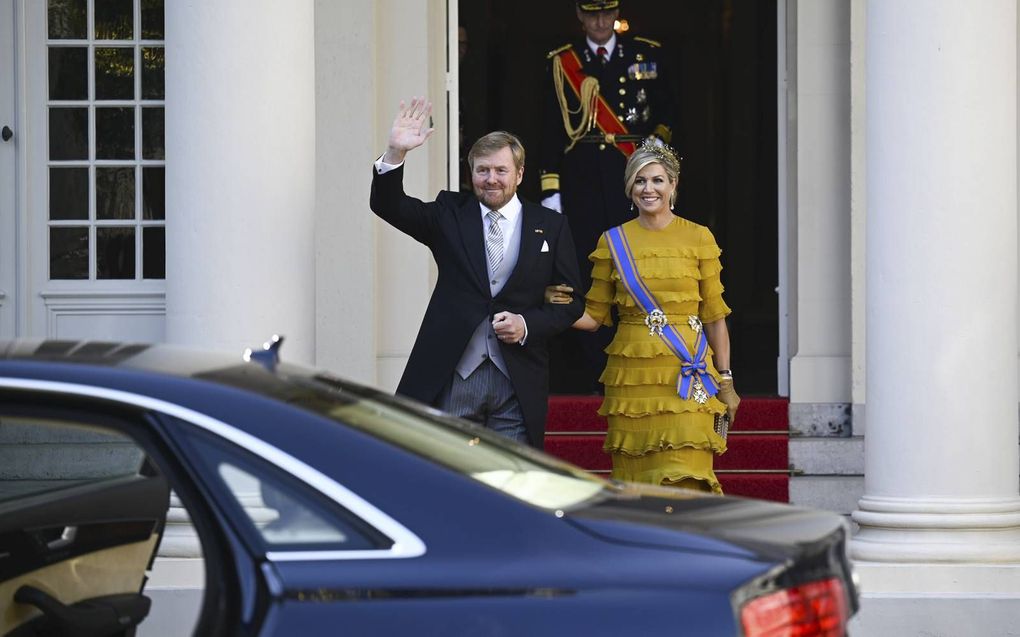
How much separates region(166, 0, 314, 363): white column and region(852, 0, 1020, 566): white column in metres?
2.57

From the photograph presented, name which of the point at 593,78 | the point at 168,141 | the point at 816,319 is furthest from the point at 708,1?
the point at 168,141

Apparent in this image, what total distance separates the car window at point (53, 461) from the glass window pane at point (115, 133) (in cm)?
599

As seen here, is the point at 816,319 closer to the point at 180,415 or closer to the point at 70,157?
the point at 70,157

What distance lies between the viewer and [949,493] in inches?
278

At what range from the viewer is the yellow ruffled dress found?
6.99 meters

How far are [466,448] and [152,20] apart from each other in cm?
733

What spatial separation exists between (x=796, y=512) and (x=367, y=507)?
101 cm

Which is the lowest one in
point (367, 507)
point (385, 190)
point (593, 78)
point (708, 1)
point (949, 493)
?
point (949, 493)

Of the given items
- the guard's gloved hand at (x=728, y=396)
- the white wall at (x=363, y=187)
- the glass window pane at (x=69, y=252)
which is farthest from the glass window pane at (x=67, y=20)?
the guard's gloved hand at (x=728, y=396)

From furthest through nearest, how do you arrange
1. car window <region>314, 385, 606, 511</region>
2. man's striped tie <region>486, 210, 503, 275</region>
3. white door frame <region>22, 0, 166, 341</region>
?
white door frame <region>22, 0, 166, 341</region> → man's striped tie <region>486, 210, 503, 275</region> → car window <region>314, 385, 606, 511</region>

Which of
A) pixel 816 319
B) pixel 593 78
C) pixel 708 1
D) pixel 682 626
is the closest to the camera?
pixel 682 626

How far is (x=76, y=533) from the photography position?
411 cm

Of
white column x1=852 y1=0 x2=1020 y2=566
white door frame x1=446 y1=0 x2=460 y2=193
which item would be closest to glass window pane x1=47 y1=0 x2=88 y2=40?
white door frame x1=446 y1=0 x2=460 y2=193

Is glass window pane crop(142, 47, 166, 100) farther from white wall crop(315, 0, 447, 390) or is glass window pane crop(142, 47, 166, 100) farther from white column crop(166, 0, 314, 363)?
white column crop(166, 0, 314, 363)
